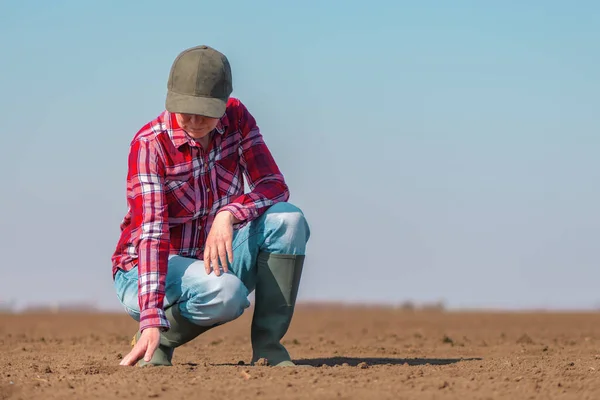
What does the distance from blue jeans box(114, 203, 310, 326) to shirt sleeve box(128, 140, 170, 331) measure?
0.21 m

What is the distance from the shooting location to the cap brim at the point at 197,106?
4.53m

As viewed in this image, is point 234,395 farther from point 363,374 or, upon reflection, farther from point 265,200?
point 265,200

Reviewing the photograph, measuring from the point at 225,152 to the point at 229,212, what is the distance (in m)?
0.47

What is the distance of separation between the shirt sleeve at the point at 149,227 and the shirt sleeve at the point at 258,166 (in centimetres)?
50

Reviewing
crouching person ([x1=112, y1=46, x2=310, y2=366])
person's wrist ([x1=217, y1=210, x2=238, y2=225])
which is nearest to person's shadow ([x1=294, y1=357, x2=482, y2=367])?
crouching person ([x1=112, y1=46, x2=310, y2=366])

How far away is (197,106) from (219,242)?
0.72m

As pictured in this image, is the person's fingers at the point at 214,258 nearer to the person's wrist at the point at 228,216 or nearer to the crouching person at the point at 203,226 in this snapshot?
the crouching person at the point at 203,226

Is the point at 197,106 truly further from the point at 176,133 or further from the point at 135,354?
the point at 135,354

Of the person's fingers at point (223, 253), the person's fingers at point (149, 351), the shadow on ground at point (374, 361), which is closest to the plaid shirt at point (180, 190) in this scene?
the person's fingers at point (149, 351)

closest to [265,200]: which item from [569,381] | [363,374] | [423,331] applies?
[363,374]

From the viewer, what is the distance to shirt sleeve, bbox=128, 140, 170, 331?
463 cm

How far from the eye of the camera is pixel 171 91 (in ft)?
15.3

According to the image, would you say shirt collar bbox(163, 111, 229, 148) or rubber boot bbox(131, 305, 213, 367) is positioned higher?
shirt collar bbox(163, 111, 229, 148)

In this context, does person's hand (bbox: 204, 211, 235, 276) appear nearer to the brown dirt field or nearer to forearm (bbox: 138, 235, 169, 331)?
forearm (bbox: 138, 235, 169, 331)
